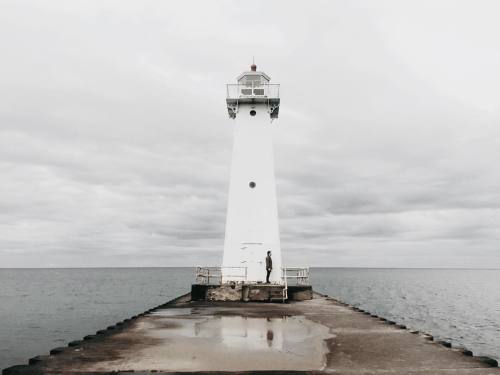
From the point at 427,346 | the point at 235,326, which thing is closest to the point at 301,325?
the point at 235,326

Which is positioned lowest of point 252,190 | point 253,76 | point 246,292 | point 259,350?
point 259,350

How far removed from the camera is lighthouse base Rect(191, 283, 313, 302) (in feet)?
62.7

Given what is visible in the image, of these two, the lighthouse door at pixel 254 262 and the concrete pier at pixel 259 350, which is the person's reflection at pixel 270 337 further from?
the lighthouse door at pixel 254 262

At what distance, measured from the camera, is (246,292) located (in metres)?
19.3

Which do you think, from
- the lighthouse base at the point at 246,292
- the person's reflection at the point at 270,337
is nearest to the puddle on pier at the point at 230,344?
the person's reflection at the point at 270,337

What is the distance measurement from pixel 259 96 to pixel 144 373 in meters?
17.7

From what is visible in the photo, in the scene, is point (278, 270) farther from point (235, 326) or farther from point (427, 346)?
point (427, 346)

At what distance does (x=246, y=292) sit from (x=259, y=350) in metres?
10.7

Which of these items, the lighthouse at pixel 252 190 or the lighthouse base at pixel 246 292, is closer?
the lighthouse base at pixel 246 292

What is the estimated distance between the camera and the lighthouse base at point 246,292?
752 inches

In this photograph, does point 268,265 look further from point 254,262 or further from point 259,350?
point 259,350

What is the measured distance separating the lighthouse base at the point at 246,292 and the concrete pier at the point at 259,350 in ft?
17.9

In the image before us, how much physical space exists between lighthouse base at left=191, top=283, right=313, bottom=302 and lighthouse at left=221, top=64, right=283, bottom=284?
1301 mm

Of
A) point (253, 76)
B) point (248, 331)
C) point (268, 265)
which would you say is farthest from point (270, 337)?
point (253, 76)
